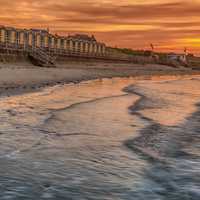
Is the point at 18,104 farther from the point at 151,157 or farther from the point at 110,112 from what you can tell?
the point at 151,157

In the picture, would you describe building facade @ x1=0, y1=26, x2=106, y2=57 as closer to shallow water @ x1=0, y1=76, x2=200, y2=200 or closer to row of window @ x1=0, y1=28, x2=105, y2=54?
row of window @ x1=0, y1=28, x2=105, y2=54

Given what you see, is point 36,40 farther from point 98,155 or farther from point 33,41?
point 98,155

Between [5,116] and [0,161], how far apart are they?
5.90 metres

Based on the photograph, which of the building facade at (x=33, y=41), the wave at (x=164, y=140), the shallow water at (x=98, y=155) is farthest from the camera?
the building facade at (x=33, y=41)

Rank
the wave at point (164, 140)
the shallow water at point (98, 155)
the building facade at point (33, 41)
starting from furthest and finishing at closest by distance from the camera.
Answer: the building facade at point (33, 41)
the wave at point (164, 140)
the shallow water at point (98, 155)

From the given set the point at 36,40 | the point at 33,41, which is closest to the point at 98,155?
the point at 33,41

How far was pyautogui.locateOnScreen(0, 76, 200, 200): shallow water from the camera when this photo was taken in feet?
21.7

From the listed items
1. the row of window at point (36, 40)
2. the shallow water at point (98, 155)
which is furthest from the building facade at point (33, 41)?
the shallow water at point (98, 155)

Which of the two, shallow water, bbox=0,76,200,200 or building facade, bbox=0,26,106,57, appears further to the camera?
building facade, bbox=0,26,106,57

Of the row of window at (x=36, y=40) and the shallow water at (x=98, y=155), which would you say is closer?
the shallow water at (x=98, y=155)

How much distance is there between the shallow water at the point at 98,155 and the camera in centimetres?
662

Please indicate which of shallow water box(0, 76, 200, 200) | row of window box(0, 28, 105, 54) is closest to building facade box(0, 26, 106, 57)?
row of window box(0, 28, 105, 54)

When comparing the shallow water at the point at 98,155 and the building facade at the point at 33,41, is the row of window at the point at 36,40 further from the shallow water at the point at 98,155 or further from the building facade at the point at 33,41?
the shallow water at the point at 98,155

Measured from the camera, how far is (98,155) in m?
8.80
